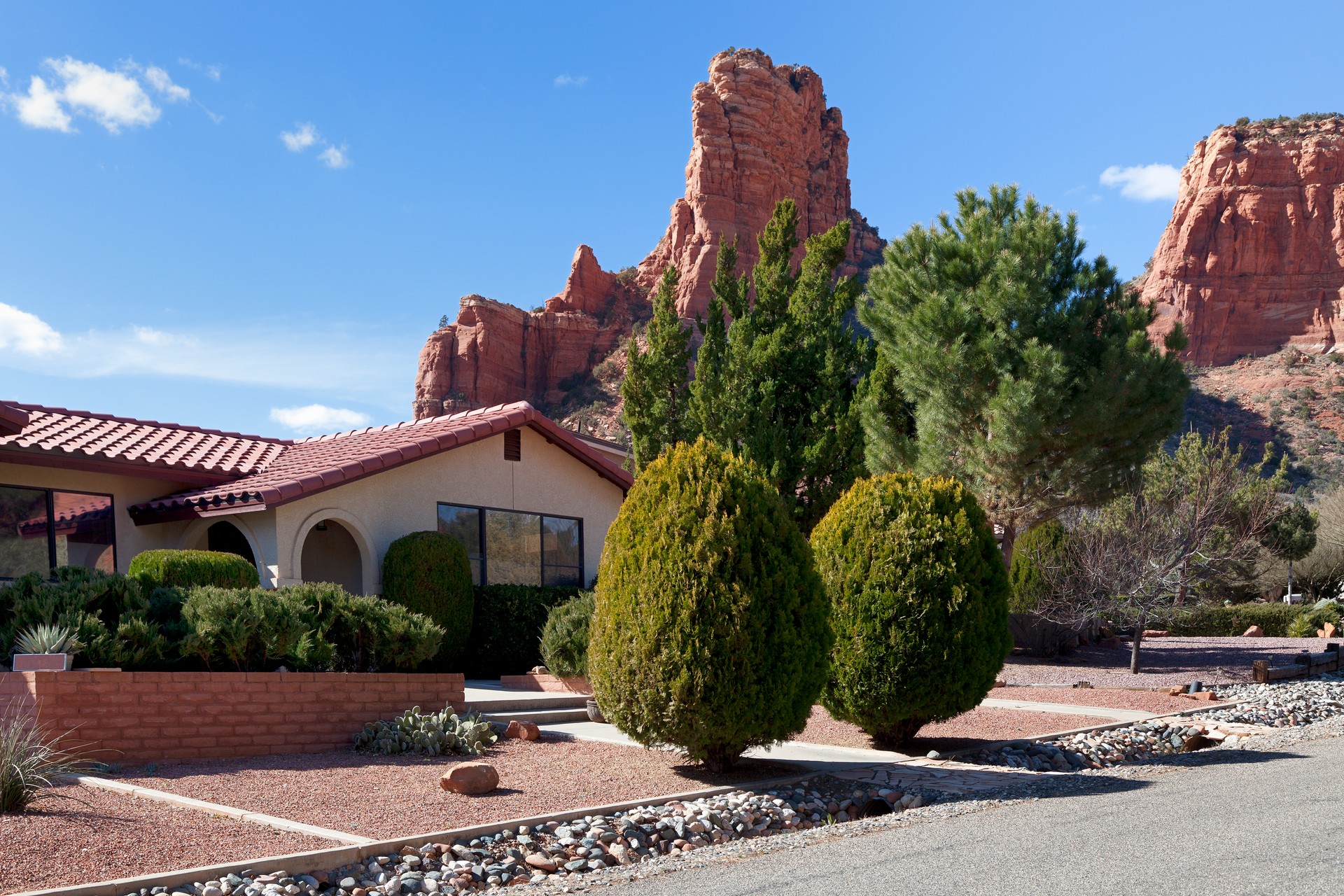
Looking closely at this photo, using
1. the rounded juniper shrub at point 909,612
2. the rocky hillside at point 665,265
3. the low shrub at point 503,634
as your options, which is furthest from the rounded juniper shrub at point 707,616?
the rocky hillside at point 665,265

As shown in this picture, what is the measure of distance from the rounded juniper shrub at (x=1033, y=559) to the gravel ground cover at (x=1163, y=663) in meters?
1.26

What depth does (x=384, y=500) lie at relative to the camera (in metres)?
16.5

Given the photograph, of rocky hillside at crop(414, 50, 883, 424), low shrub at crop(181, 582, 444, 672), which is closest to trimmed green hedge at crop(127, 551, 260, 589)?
low shrub at crop(181, 582, 444, 672)

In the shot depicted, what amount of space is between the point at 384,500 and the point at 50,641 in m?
7.83

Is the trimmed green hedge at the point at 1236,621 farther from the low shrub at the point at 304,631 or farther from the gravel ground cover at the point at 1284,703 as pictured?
the low shrub at the point at 304,631

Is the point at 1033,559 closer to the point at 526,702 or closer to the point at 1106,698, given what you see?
the point at 1106,698

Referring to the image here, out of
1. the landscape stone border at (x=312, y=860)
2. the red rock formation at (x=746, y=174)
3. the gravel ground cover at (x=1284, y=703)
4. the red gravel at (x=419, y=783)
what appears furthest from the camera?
the red rock formation at (x=746, y=174)

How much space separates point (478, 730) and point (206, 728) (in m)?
2.44

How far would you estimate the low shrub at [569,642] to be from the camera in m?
13.8

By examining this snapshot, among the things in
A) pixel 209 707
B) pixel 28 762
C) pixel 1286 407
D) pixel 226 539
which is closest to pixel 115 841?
pixel 28 762

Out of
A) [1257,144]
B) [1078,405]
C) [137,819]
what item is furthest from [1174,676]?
[1257,144]

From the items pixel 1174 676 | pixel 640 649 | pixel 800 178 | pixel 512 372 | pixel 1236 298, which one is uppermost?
pixel 800 178

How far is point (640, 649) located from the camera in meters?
8.58

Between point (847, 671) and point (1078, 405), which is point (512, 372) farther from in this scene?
point (847, 671)
